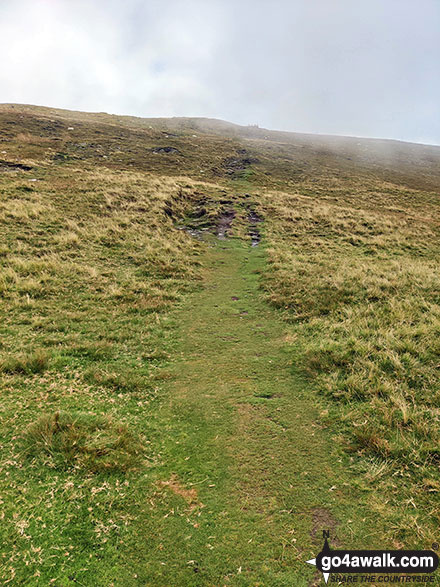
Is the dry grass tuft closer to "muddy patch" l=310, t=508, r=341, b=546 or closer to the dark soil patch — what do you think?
"muddy patch" l=310, t=508, r=341, b=546

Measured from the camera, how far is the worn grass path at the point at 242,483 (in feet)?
13.4

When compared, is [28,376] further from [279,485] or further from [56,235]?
[56,235]

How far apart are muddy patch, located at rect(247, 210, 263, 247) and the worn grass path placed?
17031 millimetres

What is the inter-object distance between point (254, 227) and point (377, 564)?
2665 centimetres

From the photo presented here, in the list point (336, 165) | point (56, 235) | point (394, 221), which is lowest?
point (56, 235)

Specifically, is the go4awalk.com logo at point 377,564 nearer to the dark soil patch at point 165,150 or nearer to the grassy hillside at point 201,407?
the grassy hillside at point 201,407

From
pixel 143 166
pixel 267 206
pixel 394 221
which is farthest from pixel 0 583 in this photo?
pixel 143 166

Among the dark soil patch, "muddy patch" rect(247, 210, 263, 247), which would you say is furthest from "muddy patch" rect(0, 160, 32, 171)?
the dark soil patch

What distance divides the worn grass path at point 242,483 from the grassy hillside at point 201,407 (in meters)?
0.03

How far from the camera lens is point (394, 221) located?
3281cm

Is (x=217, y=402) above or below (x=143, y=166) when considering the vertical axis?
below

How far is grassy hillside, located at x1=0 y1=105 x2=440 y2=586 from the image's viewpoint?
4.29 meters

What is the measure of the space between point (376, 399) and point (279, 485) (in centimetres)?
323

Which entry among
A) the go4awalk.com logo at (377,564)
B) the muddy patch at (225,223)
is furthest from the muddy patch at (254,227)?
the go4awalk.com logo at (377,564)
